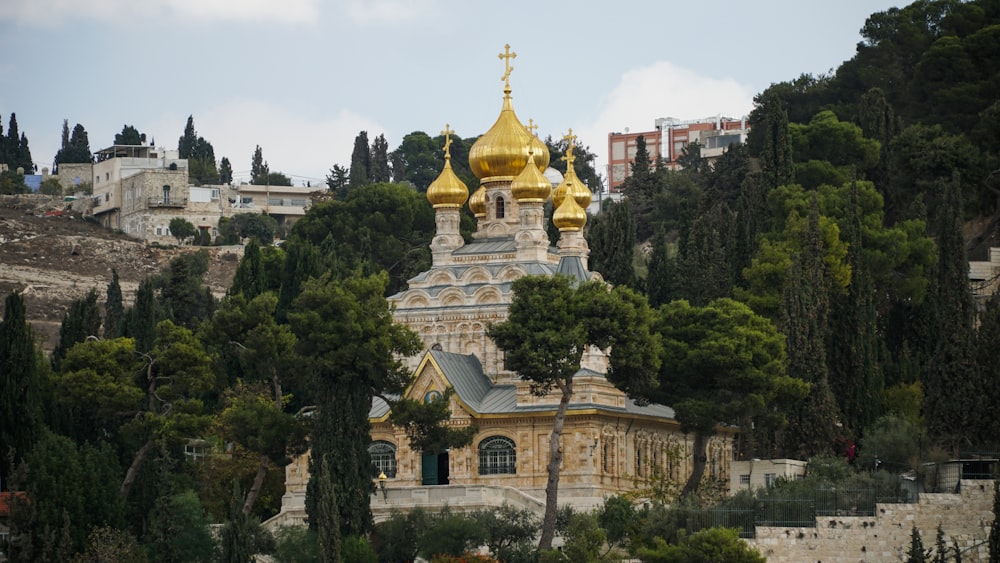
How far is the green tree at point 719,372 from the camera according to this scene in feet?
184

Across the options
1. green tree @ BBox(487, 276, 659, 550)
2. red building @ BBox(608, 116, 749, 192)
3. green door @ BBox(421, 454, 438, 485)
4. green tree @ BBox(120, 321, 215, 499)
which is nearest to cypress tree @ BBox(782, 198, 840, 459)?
green tree @ BBox(487, 276, 659, 550)

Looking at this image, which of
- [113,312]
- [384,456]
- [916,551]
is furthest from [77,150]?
[916,551]

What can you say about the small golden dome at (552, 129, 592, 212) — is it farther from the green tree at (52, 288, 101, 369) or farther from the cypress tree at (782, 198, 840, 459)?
the green tree at (52, 288, 101, 369)

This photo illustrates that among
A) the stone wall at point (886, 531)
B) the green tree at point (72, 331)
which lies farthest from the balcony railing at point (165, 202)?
the stone wall at point (886, 531)

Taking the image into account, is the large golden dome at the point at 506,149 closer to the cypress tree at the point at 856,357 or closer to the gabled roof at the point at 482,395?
the gabled roof at the point at 482,395

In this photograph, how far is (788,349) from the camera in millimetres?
57625

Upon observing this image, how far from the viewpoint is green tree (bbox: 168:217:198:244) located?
117 metres

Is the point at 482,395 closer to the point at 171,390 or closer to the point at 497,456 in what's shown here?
the point at 497,456

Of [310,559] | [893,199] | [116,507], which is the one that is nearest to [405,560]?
[310,559]

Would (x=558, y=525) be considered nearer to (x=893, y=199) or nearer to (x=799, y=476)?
(x=799, y=476)

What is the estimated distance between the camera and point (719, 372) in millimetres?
56750

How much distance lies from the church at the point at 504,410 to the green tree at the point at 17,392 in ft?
24.7

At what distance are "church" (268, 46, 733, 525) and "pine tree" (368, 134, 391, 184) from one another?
59.0 metres

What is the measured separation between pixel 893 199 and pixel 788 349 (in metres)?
20.0
